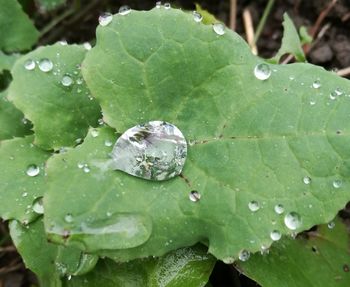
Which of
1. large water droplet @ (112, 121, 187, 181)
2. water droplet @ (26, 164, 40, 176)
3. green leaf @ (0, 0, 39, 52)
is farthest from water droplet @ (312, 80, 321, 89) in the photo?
green leaf @ (0, 0, 39, 52)

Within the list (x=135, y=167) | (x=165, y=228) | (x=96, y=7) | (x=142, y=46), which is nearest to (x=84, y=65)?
(x=142, y=46)

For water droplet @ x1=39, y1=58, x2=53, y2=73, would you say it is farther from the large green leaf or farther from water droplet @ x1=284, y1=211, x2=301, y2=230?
water droplet @ x1=284, y1=211, x2=301, y2=230

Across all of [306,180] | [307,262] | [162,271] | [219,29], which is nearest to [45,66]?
[219,29]

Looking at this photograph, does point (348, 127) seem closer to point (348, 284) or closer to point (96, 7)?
point (348, 284)

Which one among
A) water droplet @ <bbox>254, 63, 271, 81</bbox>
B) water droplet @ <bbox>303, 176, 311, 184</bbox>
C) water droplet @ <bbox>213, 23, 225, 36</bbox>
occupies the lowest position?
water droplet @ <bbox>303, 176, 311, 184</bbox>

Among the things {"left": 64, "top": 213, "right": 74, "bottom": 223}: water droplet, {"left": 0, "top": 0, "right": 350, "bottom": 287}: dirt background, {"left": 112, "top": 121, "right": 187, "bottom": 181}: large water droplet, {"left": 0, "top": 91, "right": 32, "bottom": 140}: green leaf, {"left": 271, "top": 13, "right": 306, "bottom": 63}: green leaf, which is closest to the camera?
{"left": 64, "top": 213, "right": 74, "bottom": 223}: water droplet

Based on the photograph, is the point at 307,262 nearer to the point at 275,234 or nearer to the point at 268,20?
the point at 275,234

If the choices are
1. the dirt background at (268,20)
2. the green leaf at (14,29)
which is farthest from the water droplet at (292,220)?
the green leaf at (14,29)
